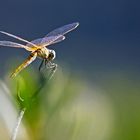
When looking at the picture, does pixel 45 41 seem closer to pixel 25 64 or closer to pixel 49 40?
pixel 49 40

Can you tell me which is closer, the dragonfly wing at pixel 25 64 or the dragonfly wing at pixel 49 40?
the dragonfly wing at pixel 25 64

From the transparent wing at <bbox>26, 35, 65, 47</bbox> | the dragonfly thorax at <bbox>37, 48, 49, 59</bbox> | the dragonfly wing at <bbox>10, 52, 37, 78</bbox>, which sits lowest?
the dragonfly wing at <bbox>10, 52, 37, 78</bbox>

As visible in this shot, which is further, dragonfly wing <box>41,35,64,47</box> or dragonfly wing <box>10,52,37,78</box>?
dragonfly wing <box>41,35,64,47</box>

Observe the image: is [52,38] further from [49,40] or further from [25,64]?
[25,64]

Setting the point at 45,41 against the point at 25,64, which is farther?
the point at 45,41

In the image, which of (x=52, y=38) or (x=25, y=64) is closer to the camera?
(x=25, y=64)

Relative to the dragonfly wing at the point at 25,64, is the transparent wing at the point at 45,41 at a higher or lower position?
higher

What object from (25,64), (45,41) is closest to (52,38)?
(45,41)

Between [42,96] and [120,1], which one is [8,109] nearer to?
[42,96]

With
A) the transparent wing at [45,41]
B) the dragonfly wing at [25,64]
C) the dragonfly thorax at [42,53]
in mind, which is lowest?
the dragonfly wing at [25,64]

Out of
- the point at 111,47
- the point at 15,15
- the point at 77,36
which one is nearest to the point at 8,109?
the point at 111,47

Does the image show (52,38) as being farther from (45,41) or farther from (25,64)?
(25,64)
